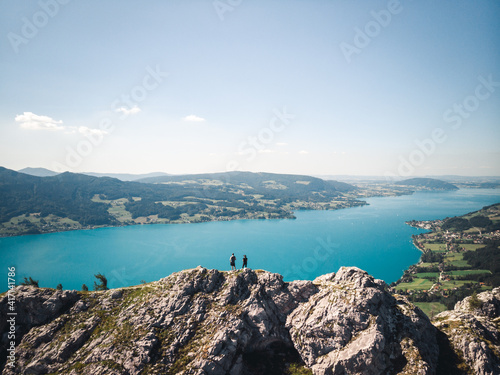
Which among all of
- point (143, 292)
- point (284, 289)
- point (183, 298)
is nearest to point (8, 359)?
point (143, 292)

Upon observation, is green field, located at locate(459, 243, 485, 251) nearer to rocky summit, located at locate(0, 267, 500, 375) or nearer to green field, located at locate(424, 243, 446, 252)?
green field, located at locate(424, 243, 446, 252)

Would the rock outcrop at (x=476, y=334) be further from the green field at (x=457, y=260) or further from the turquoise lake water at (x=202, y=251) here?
the green field at (x=457, y=260)

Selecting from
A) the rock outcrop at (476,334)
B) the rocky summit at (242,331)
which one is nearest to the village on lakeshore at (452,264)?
the rock outcrop at (476,334)

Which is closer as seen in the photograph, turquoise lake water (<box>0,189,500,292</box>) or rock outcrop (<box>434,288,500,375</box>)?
rock outcrop (<box>434,288,500,375</box>)

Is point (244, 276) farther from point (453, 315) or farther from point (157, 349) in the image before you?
point (453, 315)

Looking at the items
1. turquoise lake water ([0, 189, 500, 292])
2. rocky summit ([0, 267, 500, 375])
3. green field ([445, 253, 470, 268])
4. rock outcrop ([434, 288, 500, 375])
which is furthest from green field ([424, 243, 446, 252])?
rocky summit ([0, 267, 500, 375])

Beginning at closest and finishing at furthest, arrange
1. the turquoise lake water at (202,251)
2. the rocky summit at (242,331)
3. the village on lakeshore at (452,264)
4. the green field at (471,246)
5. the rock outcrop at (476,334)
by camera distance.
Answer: the rocky summit at (242,331)
the rock outcrop at (476,334)
the village on lakeshore at (452,264)
the turquoise lake water at (202,251)
the green field at (471,246)
